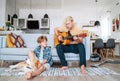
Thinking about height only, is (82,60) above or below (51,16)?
below

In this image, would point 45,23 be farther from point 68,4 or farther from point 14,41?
point 14,41

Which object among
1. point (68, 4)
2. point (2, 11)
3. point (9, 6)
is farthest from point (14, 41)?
point (68, 4)

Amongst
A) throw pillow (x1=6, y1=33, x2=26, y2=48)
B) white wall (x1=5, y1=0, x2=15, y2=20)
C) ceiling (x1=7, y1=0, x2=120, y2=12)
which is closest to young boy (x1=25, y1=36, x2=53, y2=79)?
throw pillow (x1=6, y1=33, x2=26, y2=48)

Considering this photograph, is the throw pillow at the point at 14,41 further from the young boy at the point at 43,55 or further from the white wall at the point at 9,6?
the white wall at the point at 9,6

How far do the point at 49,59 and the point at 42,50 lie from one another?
0.64 feet

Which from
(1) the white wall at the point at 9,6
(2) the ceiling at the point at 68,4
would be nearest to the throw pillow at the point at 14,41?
(1) the white wall at the point at 9,6

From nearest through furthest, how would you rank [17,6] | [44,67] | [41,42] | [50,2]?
[44,67] → [41,42] → [50,2] → [17,6]

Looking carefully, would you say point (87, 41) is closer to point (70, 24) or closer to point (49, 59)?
point (70, 24)

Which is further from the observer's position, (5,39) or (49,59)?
(5,39)

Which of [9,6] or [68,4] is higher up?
[68,4]

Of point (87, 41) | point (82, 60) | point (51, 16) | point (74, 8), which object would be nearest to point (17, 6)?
point (51, 16)

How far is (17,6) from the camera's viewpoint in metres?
10.3

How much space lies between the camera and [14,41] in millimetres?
4223

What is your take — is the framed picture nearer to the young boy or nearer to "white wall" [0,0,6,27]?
"white wall" [0,0,6,27]
